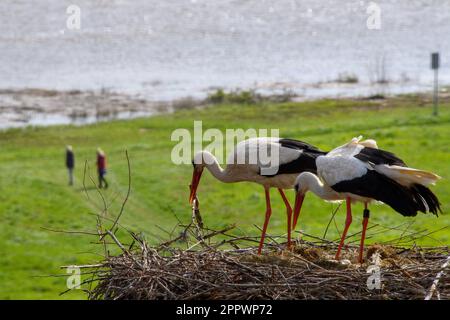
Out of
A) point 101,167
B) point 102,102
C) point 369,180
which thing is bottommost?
point 101,167

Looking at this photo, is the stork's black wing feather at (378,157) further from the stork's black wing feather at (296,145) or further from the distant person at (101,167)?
the distant person at (101,167)

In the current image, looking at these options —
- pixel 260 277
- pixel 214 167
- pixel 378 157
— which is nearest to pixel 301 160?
pixel 214 167

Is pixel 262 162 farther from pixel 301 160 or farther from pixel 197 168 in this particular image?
pixel 197 168

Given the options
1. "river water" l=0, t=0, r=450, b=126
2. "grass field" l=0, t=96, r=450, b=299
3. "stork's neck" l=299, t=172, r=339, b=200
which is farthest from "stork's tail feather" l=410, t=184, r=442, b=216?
"river water" l=0, t=0, r=450, b=126

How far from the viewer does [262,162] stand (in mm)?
11391

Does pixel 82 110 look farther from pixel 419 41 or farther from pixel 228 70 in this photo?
pixel 419 41

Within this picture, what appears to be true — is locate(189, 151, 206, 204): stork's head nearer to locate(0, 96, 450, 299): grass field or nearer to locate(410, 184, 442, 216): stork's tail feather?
locate(410, 184, 442, 216): stork's tail feather

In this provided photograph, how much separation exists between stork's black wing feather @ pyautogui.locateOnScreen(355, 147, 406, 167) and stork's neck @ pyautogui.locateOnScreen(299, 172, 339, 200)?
18.8 inches

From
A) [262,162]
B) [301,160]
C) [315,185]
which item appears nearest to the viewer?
[315,185]

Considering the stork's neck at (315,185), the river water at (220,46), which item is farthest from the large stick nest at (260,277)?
the river water at (220,46)

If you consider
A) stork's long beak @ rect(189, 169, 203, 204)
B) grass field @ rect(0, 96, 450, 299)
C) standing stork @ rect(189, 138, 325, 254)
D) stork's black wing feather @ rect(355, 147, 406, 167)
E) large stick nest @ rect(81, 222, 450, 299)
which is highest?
stork's black wing feather @ rect(355, 147, 406, 167)

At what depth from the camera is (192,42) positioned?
2169 inches

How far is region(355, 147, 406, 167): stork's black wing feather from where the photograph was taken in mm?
10266

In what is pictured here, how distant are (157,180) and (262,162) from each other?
16477 millimetres
